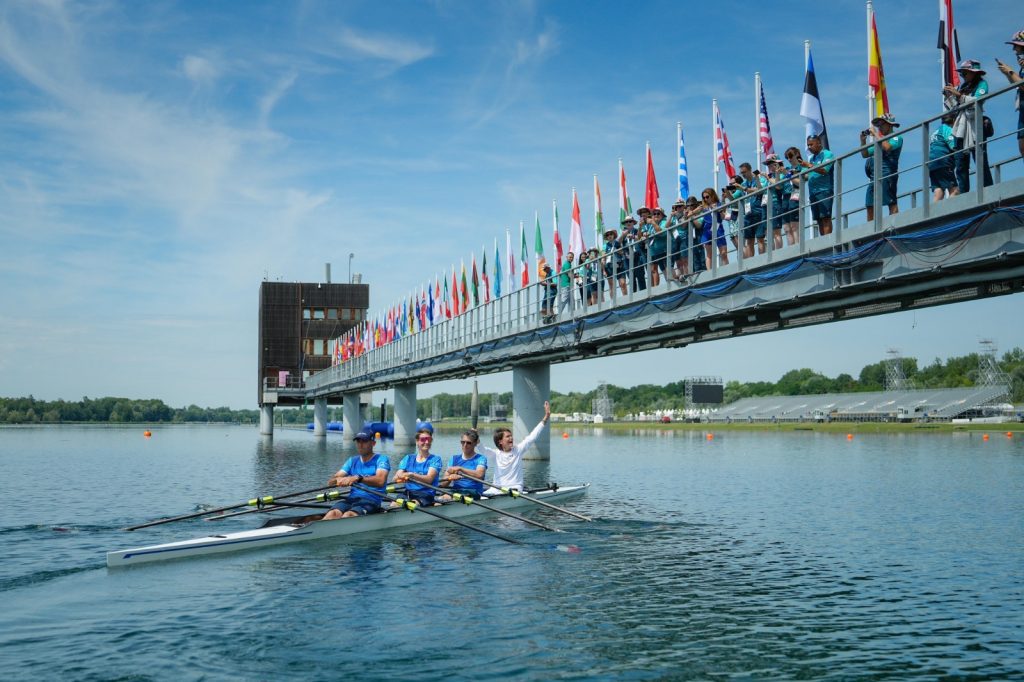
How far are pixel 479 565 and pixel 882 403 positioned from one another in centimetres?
15248

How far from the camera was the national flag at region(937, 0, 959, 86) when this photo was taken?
2105cm

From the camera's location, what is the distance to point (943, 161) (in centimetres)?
1748

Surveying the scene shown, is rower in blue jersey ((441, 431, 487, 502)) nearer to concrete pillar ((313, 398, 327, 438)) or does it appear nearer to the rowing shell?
the rowing shell

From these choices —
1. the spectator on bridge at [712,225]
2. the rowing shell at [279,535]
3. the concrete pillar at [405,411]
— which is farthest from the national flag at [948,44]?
the concrete pillar at [405,411]

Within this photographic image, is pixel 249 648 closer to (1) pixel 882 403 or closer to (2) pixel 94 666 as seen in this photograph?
(2) pixel 94 666

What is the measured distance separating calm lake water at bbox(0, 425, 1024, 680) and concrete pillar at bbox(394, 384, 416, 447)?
5261cm

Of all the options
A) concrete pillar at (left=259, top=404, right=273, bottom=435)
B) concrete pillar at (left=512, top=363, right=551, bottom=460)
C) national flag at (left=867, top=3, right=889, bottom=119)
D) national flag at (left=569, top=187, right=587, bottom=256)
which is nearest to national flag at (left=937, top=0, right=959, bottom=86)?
national flag at (left=867, top=3, right=889, bottom=119)

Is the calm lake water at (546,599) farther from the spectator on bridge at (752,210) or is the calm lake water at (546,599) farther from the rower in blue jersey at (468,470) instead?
the spectator on bridge at (752,210)

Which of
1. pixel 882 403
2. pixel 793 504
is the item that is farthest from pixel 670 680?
pixel 882 403

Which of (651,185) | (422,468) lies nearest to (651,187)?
(651,185)

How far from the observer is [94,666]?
10.7 m

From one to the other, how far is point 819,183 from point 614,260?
10685 millimetres

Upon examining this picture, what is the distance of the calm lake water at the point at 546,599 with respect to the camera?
432 inches

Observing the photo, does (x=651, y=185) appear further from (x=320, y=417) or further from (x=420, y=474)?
(x=320, y=417)
